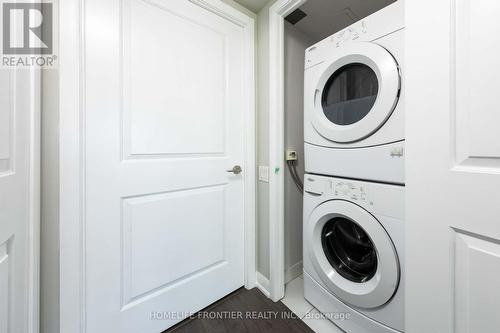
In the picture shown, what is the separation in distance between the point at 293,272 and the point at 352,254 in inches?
24.2

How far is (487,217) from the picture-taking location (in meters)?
0.48

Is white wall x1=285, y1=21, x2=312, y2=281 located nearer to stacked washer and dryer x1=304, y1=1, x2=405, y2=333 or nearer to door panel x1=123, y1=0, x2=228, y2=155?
stacked washer and dryer x1=304, y1=1, x2=405, y2=333

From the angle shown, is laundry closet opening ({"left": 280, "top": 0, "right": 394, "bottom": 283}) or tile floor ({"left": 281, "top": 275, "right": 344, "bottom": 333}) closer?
tile floor ({"left": 281, "top": 275, "right": 344, "bottom": 333})

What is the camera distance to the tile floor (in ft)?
3.43

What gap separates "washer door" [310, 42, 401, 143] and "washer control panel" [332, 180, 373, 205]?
8.6 inches

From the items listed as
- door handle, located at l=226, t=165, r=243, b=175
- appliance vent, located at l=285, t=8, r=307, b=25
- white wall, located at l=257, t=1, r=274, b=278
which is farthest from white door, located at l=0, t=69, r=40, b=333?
appliance vent, located at l=285, t=8, r=307, b=25

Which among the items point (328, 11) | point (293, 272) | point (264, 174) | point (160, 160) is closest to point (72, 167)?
point (160, 160)

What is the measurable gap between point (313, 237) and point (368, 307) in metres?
0.38

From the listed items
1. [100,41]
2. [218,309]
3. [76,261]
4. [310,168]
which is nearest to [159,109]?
[100,41]

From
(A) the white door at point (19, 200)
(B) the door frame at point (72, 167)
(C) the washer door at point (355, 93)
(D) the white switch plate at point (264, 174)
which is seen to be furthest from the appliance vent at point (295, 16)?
(A) the white door at point (19, 200)

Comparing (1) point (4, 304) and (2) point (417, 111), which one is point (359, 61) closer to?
(2) point (417, 111)

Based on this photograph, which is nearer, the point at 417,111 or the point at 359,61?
the point at 417,111

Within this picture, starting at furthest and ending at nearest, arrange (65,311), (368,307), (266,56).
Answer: (266,56) → (368,307) → (65,311)

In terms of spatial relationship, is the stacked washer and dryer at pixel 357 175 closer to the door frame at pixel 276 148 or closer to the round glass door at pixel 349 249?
the round glass door at pixel 349 249
